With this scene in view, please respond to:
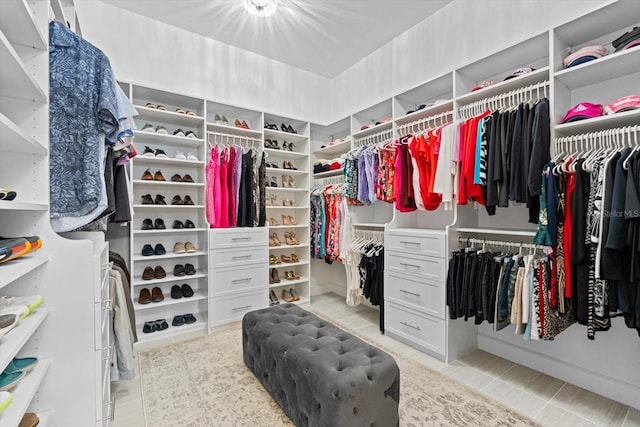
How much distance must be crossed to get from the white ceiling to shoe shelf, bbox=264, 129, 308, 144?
952mm

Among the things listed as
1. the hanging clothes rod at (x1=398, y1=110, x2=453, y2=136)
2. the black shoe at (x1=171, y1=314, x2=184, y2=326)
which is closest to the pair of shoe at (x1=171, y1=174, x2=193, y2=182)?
the black shoe at (x1=171, y1=314, x2=184, y2=326)

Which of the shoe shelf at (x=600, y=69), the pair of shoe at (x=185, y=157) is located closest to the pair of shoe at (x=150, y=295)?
the pair of shoe at (x=185, y=157)

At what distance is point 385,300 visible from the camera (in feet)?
8.97

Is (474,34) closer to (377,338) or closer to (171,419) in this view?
(377,338)

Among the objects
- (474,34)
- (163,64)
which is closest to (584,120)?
(474,34)

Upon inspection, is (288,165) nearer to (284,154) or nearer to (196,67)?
(284,154)

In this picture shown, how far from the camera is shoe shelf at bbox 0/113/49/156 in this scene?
0.82 m

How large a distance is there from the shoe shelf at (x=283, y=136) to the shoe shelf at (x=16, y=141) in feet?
8.27

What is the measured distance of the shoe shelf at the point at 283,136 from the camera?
353 centimetres

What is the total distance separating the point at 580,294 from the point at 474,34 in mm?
2215

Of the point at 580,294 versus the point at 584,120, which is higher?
the point at 584,120

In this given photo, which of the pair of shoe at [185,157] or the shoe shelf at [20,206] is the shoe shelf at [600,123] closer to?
the shoe shelf at [20,206]

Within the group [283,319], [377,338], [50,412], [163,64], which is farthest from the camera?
[163,64]

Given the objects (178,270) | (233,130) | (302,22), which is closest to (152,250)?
(178,270)
